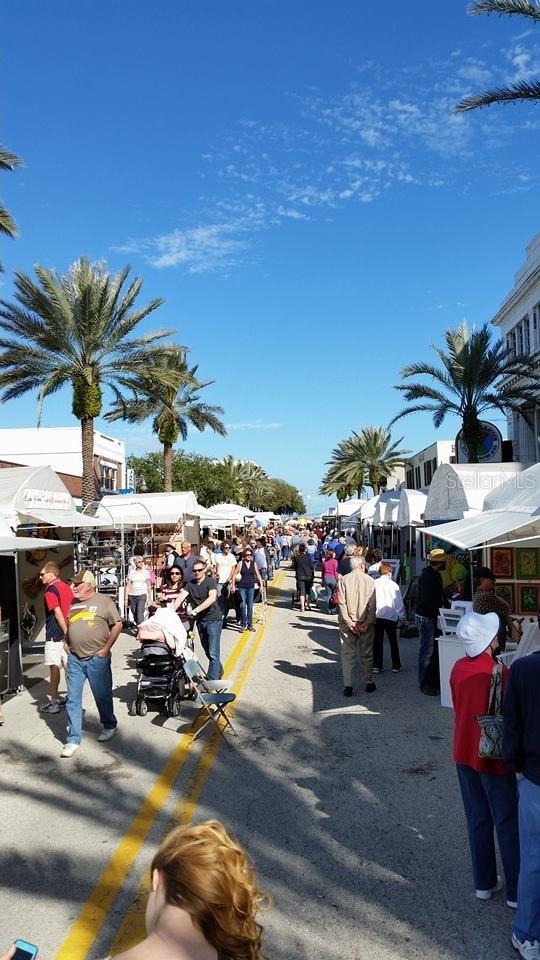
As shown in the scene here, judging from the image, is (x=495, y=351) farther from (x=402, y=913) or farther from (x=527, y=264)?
(x=402, y=913)

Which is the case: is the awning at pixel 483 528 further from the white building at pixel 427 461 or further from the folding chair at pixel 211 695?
the white building at pixel 427 461

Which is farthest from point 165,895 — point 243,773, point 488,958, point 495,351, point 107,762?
point 495,351

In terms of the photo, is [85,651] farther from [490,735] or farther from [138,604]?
[138,604]

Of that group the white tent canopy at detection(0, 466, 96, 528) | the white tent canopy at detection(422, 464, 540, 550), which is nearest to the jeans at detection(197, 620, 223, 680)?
the white tent canopy at detection(422, 464, 540, 550)

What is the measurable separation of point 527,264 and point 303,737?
36.5 metres

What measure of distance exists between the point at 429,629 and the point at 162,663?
3.51 meters

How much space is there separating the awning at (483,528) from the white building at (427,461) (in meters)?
30.3

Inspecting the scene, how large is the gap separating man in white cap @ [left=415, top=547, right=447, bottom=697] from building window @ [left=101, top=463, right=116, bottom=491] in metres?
46.4

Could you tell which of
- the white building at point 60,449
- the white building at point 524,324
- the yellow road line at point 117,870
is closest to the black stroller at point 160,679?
the yellow road line at point 117,870

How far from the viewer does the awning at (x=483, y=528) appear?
6457 millimetres

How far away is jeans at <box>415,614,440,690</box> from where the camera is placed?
9.39 m

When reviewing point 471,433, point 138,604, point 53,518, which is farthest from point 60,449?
point 53,518

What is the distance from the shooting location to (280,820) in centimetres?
544

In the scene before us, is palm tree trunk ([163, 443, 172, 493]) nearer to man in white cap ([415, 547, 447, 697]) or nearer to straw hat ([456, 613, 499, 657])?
man in white cap ([415, 547, 447, 697])
